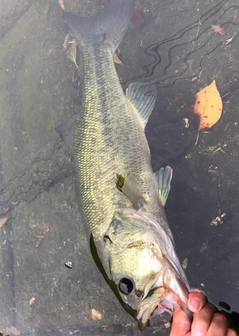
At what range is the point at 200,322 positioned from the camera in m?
1.96

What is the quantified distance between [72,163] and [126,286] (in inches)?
72.0

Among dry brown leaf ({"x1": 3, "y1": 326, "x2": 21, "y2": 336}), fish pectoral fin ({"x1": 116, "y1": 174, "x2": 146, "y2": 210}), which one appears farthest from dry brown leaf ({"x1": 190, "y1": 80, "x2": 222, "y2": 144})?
dry brown leaf ({"x1": 3, "y1": 326, "x2": 21, "y2": 336})

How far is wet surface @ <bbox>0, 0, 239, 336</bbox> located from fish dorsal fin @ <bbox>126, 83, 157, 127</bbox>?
29 cm

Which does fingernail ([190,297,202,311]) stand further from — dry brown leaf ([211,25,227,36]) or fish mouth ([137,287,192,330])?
dry brown leaf ([211,25,227,36])

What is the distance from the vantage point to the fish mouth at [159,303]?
77.3 inches

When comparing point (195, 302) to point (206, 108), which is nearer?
point (195, 302)

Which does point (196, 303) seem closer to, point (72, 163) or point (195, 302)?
point (195, 302)

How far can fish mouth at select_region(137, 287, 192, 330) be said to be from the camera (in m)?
1.96

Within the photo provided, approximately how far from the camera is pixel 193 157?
10.5 ft

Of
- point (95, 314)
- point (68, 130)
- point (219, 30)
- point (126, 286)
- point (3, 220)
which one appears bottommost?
point (95, 314)

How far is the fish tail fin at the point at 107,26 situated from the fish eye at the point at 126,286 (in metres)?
2.17

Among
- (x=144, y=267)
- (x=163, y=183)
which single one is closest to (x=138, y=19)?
(x=163, y=183)

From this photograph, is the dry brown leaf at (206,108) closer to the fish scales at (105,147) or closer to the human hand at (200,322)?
the fish scales at (105,147)

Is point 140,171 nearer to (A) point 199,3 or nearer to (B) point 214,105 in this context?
(B) point 214,105
